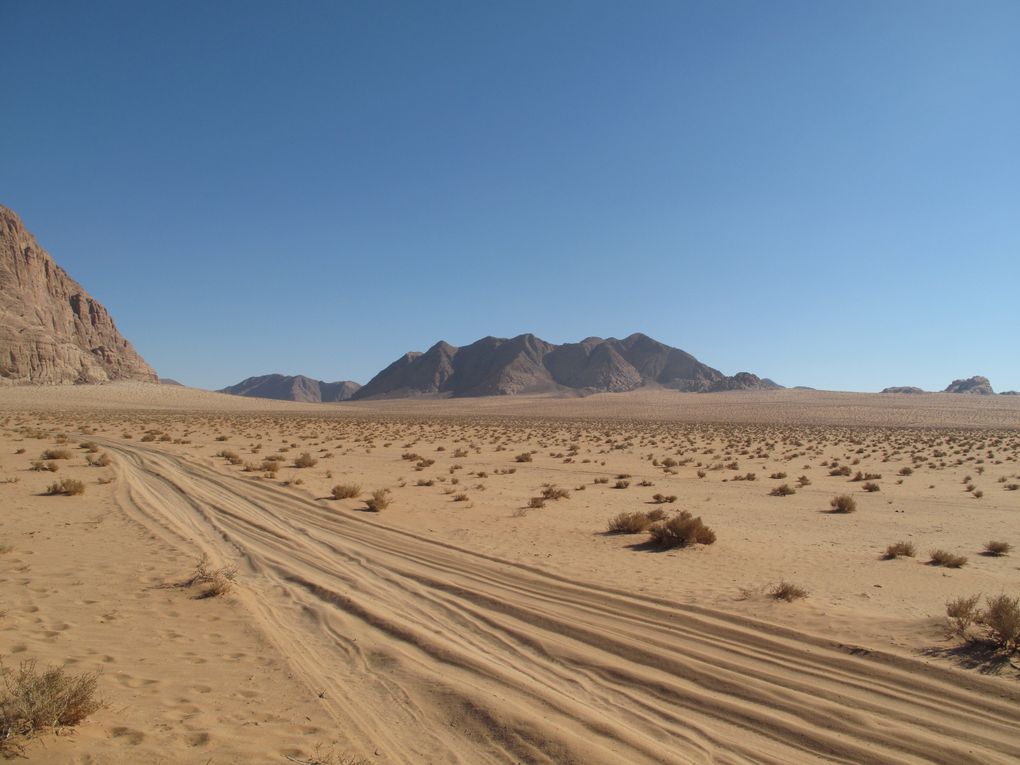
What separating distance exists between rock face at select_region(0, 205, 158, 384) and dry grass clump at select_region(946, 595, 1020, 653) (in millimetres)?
133889

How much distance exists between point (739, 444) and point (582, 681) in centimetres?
3609

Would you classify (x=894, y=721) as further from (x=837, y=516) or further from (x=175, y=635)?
(x=837, y=516)

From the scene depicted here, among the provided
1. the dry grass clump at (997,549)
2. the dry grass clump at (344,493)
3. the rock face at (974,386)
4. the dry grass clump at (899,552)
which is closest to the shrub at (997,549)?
the dry grass clump at (997,549)

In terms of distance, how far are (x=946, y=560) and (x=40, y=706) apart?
491 inches

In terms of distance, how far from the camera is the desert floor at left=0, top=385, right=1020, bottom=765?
14.4 feet

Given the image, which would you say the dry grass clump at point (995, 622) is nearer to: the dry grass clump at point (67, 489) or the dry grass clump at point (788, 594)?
the dry grass clump at point (788, 594)

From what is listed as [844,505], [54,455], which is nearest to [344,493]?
[54,455]

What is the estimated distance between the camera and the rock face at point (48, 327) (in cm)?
10933

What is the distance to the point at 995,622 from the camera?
589 cm

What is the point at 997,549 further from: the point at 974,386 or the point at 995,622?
the point at 974,386

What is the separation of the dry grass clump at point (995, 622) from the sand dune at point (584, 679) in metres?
0.81

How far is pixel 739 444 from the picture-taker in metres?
38.3

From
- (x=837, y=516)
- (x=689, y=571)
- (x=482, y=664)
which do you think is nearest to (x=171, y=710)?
(x=482, y=664)

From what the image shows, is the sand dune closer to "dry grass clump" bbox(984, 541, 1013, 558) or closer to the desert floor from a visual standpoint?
the desert floor
